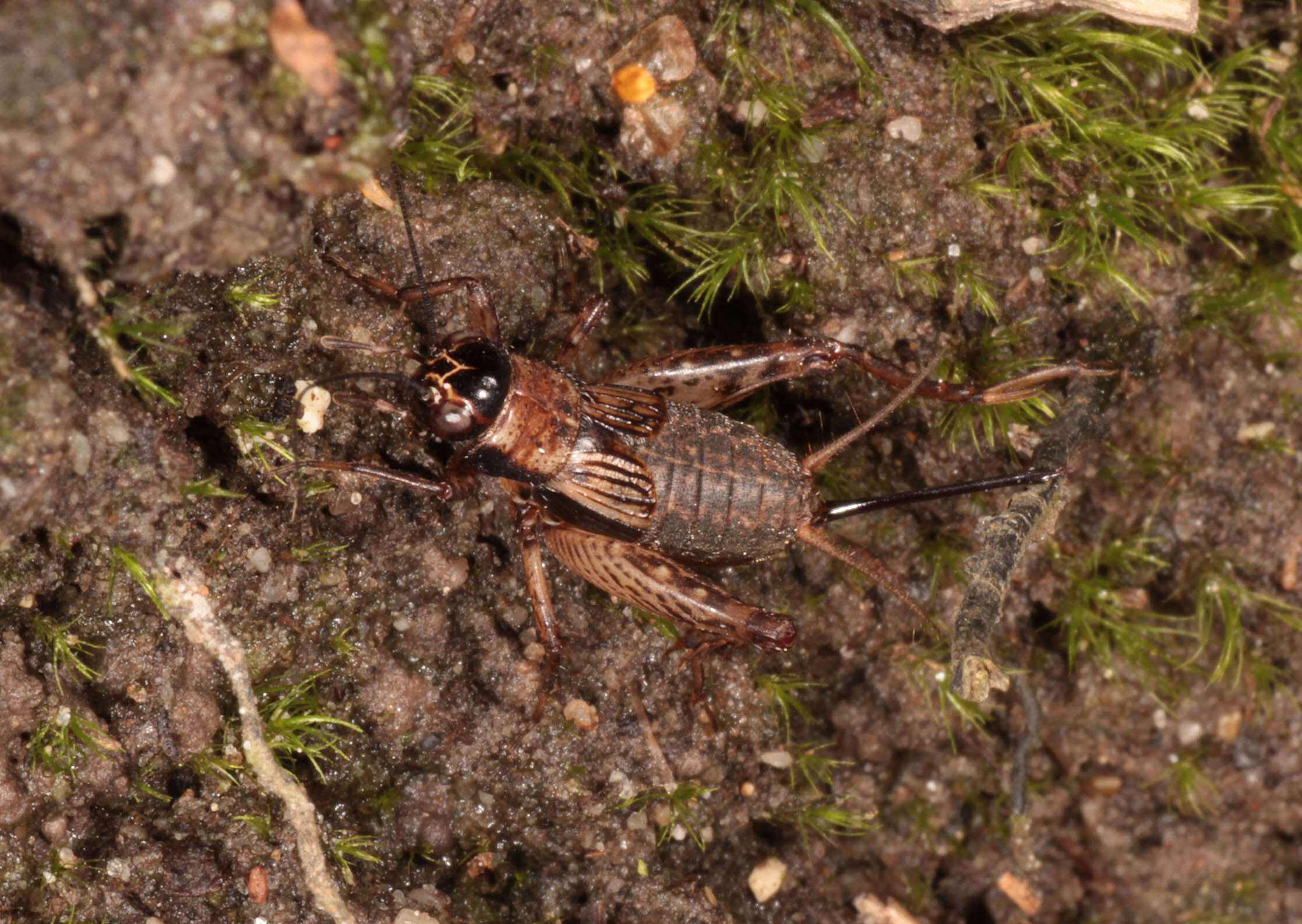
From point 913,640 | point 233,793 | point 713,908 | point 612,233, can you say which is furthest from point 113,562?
point 913,640

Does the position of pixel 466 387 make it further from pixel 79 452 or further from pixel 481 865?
pixel 481 865

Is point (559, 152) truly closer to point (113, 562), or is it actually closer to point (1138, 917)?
point (113, 562)

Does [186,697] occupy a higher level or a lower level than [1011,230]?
lower

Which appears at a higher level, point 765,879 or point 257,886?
point 257,886

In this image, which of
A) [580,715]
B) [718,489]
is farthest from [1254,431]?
[580,715]

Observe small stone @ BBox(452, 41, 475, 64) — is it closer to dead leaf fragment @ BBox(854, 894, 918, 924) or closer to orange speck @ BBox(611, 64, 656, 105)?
orange speck @ BBox(611, 64, 656, 105)

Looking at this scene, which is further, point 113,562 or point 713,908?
point 713,908

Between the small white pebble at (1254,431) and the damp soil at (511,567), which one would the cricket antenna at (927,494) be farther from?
the small white pebble at (1254,431)
